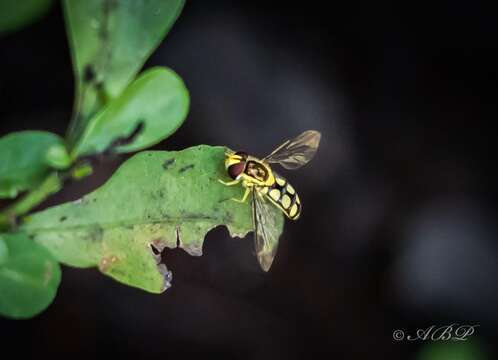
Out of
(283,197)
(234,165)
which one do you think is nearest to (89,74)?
(234,165)

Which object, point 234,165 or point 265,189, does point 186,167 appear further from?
point 265,189

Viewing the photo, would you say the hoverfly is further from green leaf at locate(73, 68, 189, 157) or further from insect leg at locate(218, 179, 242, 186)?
green leaf at locate(73, 68, 189, 157)

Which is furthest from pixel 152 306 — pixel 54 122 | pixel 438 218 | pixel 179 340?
pixel 438 218

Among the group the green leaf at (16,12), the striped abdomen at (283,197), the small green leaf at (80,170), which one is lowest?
the small green leaf at (80,170)

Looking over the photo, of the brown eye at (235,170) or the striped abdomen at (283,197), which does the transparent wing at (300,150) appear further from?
the brown eye at (235,170)

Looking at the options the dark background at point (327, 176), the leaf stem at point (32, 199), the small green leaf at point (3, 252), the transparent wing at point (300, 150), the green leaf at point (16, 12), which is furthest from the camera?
the dark background at point (327, 176)

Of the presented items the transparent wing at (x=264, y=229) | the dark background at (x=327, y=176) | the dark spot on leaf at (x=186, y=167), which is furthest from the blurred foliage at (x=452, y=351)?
the dark spot on leaf at (x=186, y=167)
